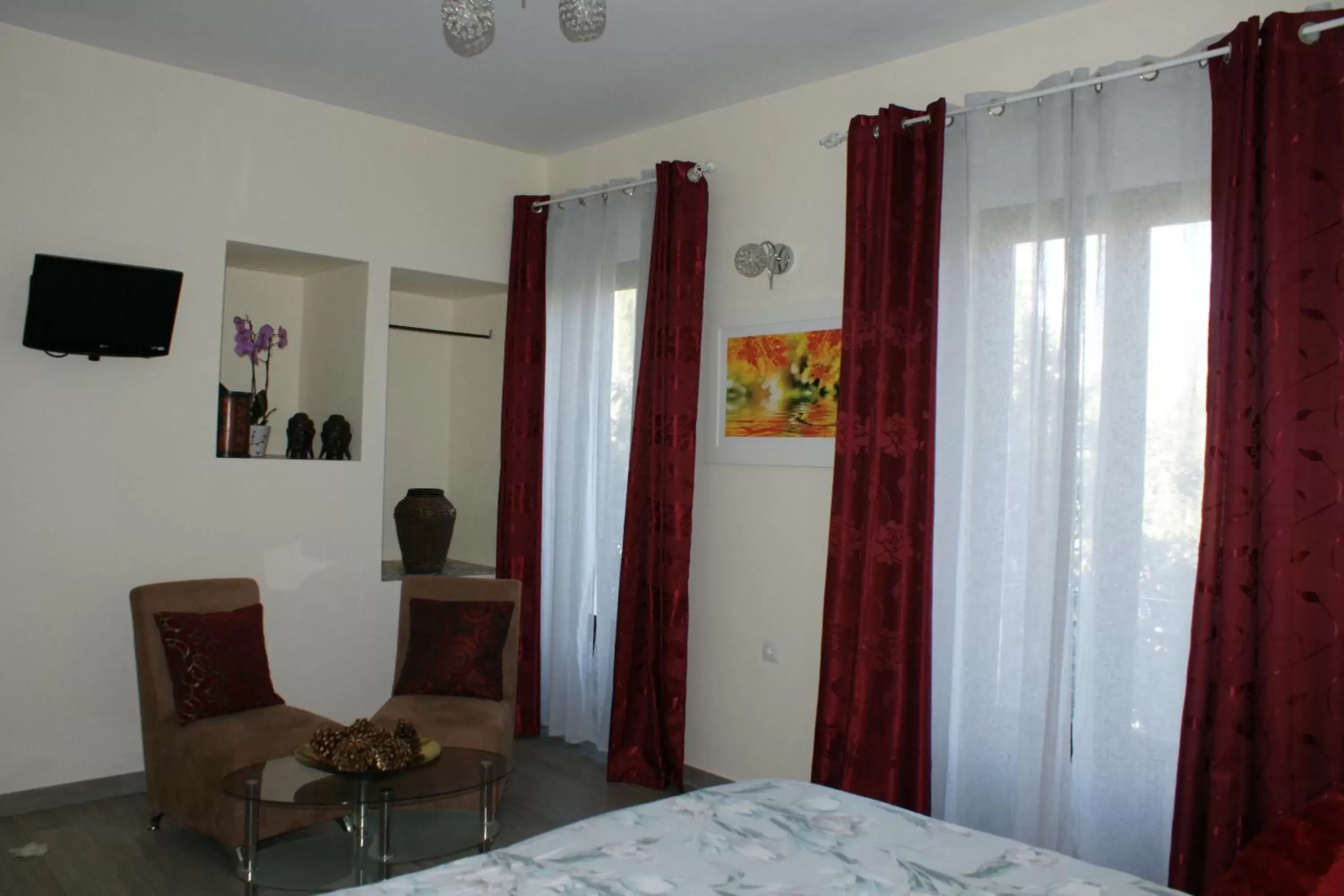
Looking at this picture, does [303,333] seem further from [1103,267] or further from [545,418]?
[1103,267]

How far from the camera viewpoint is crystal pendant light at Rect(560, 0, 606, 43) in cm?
210

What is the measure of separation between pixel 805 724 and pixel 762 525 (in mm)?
810

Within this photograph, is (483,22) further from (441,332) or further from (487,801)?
(441,332)

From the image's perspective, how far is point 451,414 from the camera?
5.72 meters

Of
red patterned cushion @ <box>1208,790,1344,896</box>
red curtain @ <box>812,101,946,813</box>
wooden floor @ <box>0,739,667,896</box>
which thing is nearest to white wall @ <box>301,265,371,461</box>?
wooden floor @ <box>0,739,667,896</box>

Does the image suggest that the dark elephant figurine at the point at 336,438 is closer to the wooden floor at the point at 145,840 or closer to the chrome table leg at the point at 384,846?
the wooden floor at the point at 145,840

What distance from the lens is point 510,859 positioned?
6.24 ft

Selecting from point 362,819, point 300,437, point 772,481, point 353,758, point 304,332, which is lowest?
point 362,819

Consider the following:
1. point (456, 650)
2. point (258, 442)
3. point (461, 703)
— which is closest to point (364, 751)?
point (461, 703)

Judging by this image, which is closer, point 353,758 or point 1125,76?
point 353,758

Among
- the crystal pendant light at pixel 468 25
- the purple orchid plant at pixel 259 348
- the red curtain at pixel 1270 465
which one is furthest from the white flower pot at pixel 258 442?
the red curtain at pixel 1270 465

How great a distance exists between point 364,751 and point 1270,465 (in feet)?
8.62

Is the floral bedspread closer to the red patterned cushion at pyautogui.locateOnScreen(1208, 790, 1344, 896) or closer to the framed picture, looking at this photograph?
the red patterned cushion at pyautogui.locateOnScreen(1208, 790, 1344, 896)

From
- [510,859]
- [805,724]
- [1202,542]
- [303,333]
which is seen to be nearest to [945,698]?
[805,724]
